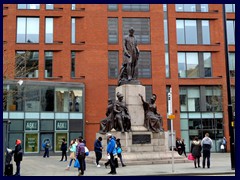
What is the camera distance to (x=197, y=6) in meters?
45.3

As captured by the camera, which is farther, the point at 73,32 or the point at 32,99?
the point at 73,32

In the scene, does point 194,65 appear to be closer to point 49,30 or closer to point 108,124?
point 49,30

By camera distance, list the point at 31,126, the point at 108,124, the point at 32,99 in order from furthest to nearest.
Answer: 1. the point at 32,99
2. the point at 31,126
3. the point at 108,124

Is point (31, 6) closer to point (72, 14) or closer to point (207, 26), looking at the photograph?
point (72, 14)

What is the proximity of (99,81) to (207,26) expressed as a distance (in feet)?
52.5

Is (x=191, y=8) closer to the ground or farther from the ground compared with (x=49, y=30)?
farther from the ground

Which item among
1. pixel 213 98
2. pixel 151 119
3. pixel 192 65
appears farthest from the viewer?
pixel 192 65

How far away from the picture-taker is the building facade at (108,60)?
4059cm

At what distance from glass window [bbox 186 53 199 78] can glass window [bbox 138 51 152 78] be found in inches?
200

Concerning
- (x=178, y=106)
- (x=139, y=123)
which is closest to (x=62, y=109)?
(x=178, y=106)

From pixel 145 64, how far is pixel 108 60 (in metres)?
4.65

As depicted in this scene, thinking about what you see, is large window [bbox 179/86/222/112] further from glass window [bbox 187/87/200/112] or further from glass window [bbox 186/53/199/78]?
glass window [bbox 186/53/199/78]

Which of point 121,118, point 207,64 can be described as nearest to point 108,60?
point 207,64

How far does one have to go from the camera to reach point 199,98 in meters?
43.9
